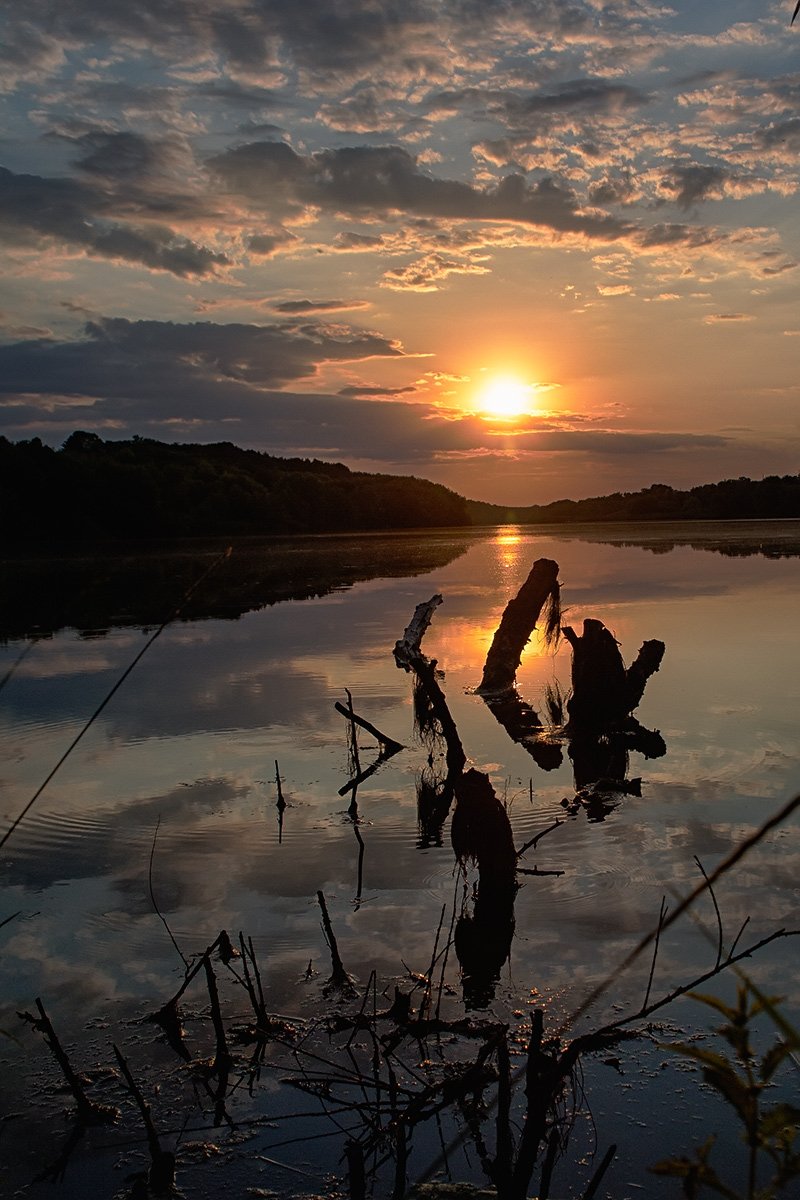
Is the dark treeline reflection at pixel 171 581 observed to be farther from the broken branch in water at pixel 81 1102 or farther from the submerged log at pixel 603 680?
the broken branch in water at pixel 81 1102

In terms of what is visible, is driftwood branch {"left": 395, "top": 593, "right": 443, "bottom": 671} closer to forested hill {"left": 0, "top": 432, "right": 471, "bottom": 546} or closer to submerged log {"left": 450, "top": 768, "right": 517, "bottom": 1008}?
submerged log {"left": 450, "top": 768, "right": 517, "bottom": 1008}

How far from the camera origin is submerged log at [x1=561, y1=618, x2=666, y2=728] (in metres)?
15.7

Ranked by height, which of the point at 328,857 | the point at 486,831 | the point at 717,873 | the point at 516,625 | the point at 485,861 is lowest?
the point at 328,857

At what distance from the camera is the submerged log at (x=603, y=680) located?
15.7 m

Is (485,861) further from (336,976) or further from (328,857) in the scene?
(336,976)

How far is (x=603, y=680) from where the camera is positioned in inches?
627

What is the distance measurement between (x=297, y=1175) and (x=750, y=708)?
41.4 ft

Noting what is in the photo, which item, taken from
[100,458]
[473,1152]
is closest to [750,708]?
[473,1152]

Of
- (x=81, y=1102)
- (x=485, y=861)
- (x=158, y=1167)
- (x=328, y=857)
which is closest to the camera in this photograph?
(x=158, y=1167)

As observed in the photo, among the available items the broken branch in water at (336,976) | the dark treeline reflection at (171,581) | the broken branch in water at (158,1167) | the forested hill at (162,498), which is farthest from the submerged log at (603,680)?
the forested hill at (162,498)

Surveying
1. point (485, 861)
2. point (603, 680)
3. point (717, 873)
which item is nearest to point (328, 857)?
point (485, 861)

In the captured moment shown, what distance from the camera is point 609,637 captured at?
16.2 m

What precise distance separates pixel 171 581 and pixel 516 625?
29824 millimetres

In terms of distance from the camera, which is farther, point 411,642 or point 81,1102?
point 411,642
